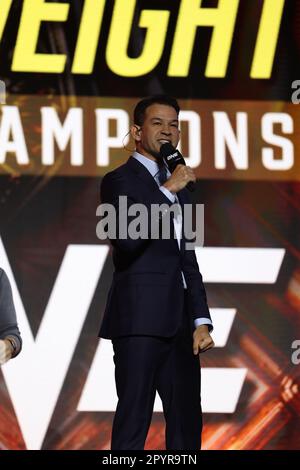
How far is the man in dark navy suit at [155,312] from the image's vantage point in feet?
7.24

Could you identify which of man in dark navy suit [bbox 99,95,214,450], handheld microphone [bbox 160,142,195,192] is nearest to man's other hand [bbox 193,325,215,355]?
man in dark navy suit [bbox 99,95,214,450]

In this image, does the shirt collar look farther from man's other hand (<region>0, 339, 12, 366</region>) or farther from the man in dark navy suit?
man's other hand (<region>0, 339, 12, 366</region>)

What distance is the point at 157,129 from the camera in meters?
2.35

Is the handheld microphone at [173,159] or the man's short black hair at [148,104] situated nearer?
the handheld microphone at [173,159]

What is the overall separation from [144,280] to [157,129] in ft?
1.28

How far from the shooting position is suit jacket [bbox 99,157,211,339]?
2.24 metres

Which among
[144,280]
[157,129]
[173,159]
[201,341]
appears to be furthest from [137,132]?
[201,341]

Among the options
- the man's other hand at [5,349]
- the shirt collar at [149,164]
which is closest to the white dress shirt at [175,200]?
the shirt collar at [149,164]

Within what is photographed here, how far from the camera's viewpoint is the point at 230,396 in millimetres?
3840

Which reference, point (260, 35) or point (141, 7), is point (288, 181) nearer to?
point (260, 35)

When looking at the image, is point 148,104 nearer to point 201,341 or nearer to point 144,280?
point 144,280

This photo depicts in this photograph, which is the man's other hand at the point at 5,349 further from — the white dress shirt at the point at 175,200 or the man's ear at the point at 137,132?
the man's ear at the point at 137,132
